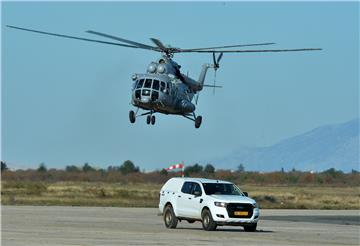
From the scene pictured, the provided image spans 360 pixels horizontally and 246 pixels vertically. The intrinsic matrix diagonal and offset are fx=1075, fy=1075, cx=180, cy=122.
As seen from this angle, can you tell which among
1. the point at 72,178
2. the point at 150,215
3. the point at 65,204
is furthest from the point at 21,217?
the point at 72,178

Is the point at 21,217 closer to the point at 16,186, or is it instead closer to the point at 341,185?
the point at 16,186

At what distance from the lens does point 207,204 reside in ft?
121

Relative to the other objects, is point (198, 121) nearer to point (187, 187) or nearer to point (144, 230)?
point (187, 187)

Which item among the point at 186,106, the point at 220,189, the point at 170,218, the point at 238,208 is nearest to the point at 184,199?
the point at 170,218

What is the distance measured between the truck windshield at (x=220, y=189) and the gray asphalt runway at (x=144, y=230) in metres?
1.34

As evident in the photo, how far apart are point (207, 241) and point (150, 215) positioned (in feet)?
58.1

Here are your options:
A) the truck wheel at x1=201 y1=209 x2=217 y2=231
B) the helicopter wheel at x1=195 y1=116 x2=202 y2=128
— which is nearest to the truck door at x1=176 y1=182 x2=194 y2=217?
the truck wheel at x1=201 y1=209 x2=217 y2=231

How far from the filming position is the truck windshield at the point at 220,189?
3784 cm

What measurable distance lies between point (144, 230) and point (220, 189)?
4.05 m

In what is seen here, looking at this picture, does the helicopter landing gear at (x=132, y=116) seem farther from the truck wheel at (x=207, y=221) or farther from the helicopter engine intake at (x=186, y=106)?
the truck wheel at (x=207, y=221)

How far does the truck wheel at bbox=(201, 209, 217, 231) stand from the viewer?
3641 centimetres

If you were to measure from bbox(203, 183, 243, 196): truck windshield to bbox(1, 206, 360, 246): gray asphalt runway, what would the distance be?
1337 mm

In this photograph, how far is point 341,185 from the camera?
12144cm

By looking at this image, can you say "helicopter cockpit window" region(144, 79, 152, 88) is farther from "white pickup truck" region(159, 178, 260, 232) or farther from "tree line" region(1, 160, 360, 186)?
"tree line" region(1, 160, 360, 186)
